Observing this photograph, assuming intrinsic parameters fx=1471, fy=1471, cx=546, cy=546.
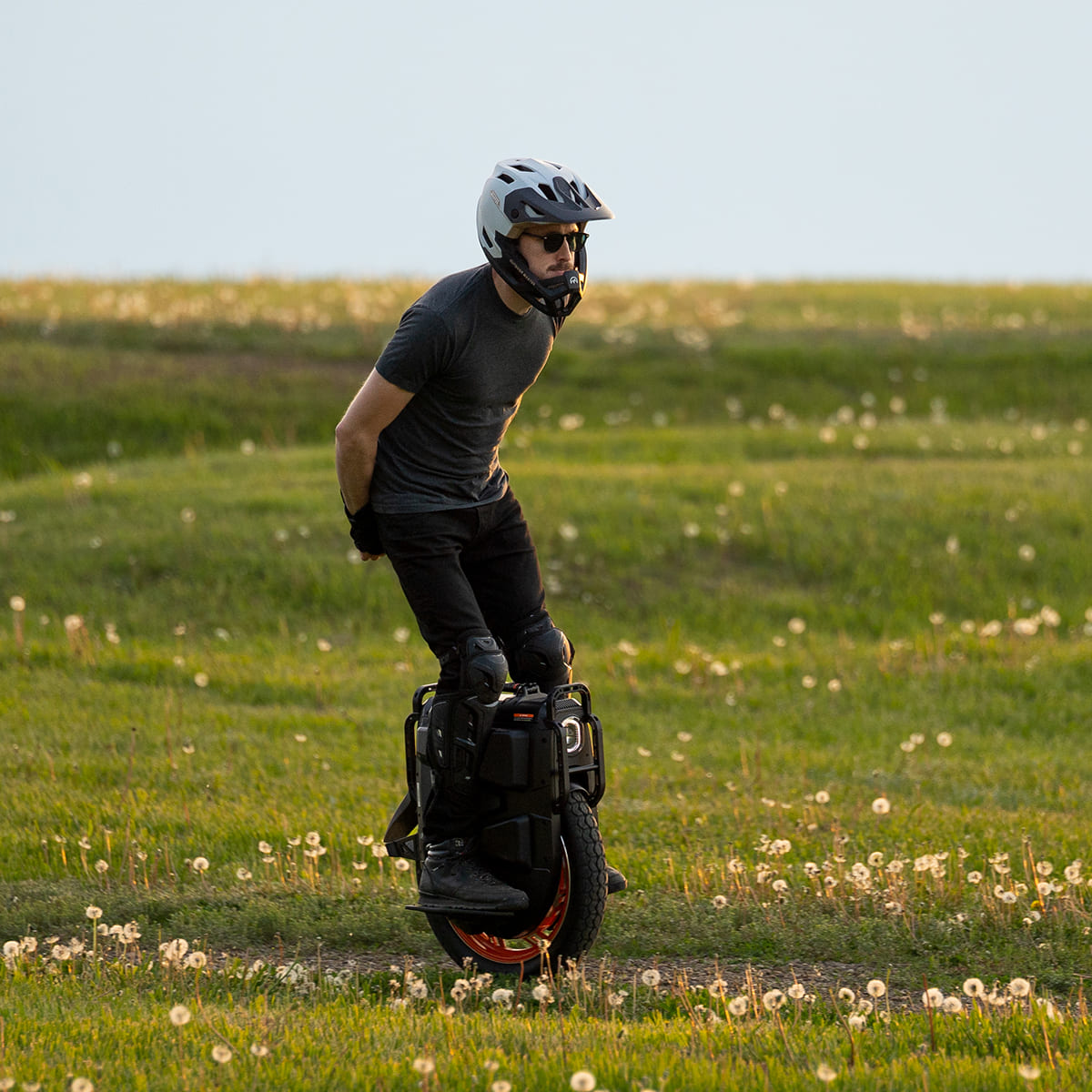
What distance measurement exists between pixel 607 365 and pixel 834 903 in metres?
17.1

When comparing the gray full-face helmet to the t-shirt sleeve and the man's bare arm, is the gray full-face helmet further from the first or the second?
the man's bare arm

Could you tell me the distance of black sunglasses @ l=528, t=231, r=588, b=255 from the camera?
5.76 metres

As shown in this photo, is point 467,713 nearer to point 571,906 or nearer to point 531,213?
point 571,906

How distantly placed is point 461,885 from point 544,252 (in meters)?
2.55

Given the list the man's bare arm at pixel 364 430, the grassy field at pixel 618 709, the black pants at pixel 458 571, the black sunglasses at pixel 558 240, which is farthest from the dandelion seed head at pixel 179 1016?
the black sunglasses at pixel 558 240

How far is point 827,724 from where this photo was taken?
1095 centimetres

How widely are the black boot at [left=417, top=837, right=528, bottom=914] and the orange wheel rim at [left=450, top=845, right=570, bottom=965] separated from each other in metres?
0.16

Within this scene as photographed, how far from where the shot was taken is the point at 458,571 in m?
6.00

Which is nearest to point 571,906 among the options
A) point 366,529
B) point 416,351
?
point 366,529

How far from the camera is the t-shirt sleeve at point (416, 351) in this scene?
222 inches

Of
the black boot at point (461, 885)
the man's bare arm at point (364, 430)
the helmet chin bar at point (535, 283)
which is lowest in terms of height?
the black boot at point (461, 885)

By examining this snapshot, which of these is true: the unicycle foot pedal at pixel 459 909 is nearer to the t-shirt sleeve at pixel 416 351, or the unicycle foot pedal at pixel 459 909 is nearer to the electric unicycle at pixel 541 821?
the electric unicycle at pixel 541 821

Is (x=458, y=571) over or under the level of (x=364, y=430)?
under

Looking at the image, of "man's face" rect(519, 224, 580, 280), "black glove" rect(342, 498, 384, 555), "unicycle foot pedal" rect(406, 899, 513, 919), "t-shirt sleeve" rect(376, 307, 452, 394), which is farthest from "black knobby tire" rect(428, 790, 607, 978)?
"man's face" rect(519, 224, 580, 280)
